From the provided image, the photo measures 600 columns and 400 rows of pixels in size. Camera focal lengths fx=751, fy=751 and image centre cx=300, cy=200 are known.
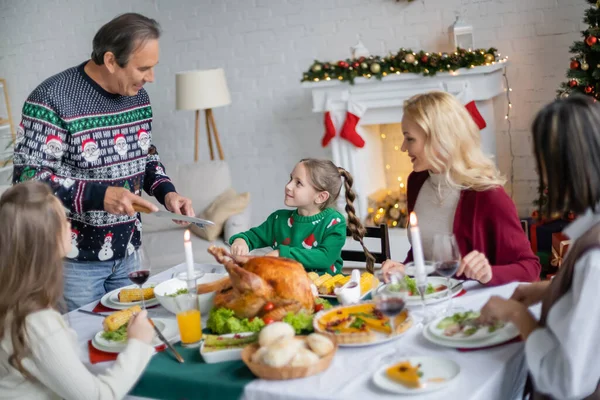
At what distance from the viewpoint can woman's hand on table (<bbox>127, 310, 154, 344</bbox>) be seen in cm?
182

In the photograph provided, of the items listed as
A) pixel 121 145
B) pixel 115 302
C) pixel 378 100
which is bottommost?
pixel 115 302

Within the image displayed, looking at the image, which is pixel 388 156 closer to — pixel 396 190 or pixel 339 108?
pixel 396 190

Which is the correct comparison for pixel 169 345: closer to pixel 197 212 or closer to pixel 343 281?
pixel 343 281

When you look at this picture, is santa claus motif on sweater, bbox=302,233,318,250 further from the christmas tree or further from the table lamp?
the table lamp

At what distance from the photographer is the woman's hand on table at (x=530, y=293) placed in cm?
189

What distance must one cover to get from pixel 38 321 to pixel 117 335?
0.31m

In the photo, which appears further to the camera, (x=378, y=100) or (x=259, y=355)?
(x=378, y=100)

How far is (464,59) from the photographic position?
15.2 feet

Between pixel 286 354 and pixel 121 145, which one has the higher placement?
pixel 121 145

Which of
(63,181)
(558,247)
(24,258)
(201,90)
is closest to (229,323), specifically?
(24,258)

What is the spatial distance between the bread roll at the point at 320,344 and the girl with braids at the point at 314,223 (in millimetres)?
960

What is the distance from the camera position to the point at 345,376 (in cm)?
164

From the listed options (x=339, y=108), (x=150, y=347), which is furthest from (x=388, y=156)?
(x=150, y=347)

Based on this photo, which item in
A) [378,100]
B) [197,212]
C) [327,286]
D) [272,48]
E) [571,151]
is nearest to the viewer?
[571,151]
